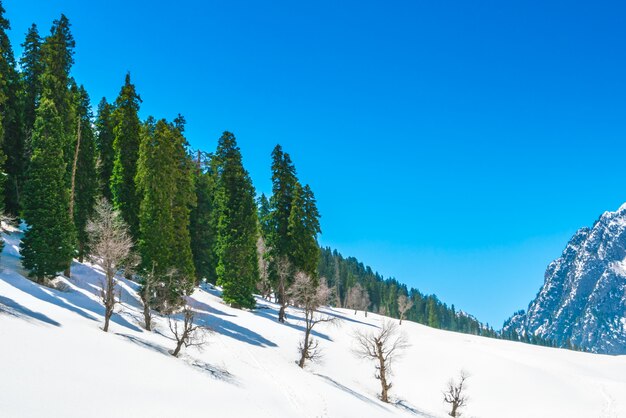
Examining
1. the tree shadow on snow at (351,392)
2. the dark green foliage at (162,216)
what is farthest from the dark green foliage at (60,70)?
the tree shadow on snow at (351,392)

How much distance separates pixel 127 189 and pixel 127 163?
2.39 metres

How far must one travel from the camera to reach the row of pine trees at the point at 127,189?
31156mm

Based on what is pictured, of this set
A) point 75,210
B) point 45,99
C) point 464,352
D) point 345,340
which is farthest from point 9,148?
point 464,352

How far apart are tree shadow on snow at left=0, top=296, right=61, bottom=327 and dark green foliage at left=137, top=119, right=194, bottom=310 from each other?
474 inches

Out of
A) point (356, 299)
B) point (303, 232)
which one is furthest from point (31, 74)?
point (356, 299)

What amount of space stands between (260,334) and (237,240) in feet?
37.0

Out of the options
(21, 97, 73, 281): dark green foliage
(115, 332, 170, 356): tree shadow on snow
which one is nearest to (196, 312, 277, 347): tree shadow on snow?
(115, 332, 170, 356): tree shadow on snow

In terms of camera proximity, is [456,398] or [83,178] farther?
[83,178]

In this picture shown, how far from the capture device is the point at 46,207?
30.5 meters

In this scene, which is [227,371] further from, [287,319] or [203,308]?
[287,319]

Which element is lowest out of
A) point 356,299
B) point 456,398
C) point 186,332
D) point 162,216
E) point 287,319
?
point 456,398

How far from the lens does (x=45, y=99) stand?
109 ft

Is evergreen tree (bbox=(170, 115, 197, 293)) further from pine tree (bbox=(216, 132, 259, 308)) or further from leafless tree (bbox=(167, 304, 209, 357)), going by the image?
leafless tree (bbox=(167, 304, 209, 357))

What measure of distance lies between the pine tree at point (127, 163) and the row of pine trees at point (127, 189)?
92mm
